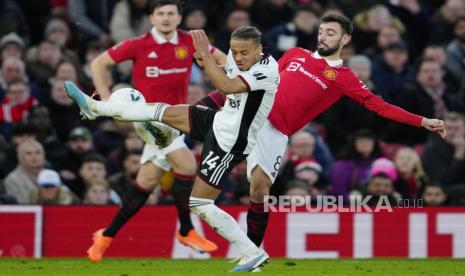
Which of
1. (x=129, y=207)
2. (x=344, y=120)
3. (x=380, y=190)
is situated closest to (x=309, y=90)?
(x=129, y=207)

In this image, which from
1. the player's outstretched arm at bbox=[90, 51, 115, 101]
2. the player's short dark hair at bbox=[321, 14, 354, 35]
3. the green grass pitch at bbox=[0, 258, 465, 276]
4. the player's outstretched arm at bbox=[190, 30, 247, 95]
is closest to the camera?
the player's outstretched arm at bbox=[190, 30, 247, 95]

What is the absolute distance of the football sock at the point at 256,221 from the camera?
1269 centimetres

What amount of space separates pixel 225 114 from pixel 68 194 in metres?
4.69

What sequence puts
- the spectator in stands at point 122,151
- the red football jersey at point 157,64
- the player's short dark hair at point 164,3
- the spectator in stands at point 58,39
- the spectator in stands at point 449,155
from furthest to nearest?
the spectator in stands at point 58,39, the spectator in stands at point 449,155, the spectator in stands at point 122,151, the red football jersey at point 157,64, the player's short dark hair at point 164,3

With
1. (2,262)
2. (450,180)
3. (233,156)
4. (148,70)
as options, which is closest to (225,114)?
(233,156)

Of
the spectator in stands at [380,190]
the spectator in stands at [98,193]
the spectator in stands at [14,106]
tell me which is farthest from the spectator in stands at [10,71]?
the spectator in stands at [380,190]

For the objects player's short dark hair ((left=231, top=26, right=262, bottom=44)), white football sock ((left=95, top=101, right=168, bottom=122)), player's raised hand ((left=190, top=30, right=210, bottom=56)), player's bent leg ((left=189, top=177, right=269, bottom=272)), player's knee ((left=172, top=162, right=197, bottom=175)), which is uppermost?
player's short dark hair ((left=231, top=26, right=262, bottom=44))

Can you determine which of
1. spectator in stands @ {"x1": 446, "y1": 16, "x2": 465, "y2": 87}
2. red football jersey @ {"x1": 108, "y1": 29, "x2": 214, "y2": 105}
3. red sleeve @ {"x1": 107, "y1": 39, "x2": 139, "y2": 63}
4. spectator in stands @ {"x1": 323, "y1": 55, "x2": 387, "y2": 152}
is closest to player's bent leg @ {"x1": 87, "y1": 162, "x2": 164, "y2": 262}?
red football jersey @ {"x1": 108, "y1": 29, "x2": 214, "y2": 105}

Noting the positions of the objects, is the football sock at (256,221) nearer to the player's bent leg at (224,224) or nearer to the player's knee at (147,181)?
the player's bent leg at (224,224)

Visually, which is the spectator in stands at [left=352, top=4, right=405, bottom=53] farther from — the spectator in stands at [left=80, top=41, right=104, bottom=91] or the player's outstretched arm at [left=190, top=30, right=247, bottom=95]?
the player's outstretched arm at [left=190, top=30, right=247, bottom=95]

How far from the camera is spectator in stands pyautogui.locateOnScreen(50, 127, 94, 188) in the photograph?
16.9 m

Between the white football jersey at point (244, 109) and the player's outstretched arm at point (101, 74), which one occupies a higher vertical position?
the player's outstretched arm at point (101, 74)

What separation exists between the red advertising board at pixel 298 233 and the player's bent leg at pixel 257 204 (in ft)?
7.51

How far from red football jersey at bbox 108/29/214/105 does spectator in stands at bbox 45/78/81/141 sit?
391 cm
